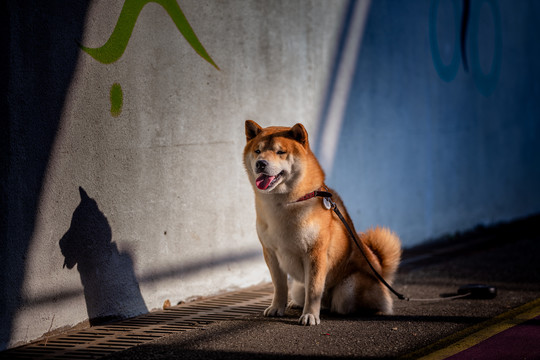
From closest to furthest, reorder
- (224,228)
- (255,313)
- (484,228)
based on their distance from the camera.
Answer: (255,313) < (224,228) < (484,228)

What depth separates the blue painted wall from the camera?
6.62m

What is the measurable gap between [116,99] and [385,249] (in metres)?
2.37

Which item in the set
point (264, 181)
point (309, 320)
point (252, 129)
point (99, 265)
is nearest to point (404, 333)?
point (309, 320)

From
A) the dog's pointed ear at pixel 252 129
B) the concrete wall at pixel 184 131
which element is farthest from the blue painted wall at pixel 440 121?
the dog's pointed ear at pixel 252 129

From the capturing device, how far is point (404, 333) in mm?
3543

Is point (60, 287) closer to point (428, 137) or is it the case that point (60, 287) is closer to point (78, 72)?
point (78, 72)

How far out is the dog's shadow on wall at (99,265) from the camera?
3.73m

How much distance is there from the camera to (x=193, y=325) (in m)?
3.85

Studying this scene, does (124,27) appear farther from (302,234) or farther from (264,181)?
(302,234)

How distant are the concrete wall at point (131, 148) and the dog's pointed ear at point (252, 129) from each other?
79 cm

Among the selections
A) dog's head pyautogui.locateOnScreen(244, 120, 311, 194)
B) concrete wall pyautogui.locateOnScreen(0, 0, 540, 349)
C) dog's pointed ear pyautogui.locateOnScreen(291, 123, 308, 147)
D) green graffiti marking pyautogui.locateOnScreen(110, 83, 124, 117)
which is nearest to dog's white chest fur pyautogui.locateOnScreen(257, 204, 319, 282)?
dog's head pyautogui.locateOnScreen(244, 120, 311, 194)

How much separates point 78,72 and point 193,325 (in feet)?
6.37

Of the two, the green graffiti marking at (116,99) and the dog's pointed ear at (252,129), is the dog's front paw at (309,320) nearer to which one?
the dog's pointed ear at (252,129)

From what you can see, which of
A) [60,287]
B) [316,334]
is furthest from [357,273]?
[60,287]
